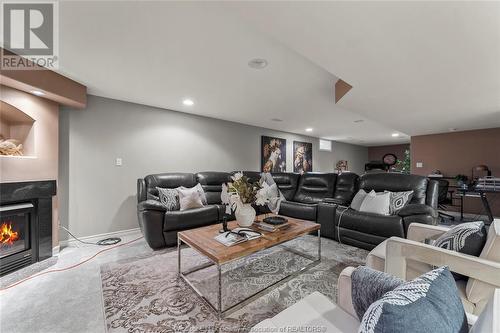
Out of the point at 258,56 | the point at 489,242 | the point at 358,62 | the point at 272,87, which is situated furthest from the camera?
the point at 272,87

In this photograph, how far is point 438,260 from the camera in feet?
3.80

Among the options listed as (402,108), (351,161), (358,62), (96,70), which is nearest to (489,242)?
(358,62)

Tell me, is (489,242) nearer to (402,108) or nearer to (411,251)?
(411,251)

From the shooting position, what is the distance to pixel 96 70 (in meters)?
2.38

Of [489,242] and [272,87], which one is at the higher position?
[272,87]

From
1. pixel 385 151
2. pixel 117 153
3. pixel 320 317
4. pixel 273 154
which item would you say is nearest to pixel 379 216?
pixel 320 317

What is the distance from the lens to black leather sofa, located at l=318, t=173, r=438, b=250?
7.91 ft

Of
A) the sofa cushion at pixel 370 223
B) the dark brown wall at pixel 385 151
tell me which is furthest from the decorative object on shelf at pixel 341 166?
the sofa cushion at pixel 370 223

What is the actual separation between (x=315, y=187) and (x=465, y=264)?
2883 mm

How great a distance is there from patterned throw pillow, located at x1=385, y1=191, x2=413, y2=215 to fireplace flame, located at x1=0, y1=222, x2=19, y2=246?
14.7 feet

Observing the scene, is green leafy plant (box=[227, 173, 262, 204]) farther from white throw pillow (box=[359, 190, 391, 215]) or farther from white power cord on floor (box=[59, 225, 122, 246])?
white power cord on floor (box=[59, 225, 122, 246])

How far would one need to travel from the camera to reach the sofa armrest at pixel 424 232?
1646mm

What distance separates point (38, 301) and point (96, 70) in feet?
7.68

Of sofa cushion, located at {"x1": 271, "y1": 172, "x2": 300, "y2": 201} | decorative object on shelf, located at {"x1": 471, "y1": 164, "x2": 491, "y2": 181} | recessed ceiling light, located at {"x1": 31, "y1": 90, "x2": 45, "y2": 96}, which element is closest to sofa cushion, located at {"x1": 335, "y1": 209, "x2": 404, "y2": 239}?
sofa cushion, located at {"x1": 271, "y1": 172, "x2": 300, "y2": 201}
